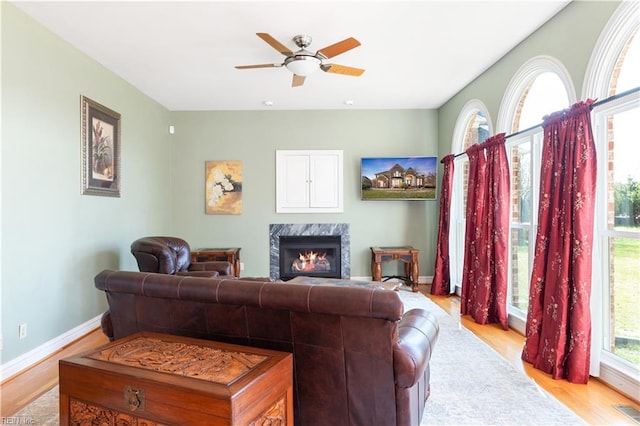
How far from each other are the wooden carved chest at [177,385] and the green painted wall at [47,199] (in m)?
1.78

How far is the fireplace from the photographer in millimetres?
5672

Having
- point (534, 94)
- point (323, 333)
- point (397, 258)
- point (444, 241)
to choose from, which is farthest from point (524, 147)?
point (323, 333)

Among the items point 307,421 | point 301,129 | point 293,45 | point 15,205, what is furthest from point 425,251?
point 15,205

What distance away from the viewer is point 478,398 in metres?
2.24

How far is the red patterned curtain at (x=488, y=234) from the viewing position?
3.52 m

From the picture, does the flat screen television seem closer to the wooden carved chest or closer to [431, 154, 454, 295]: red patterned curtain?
[431, 154, 454, 295]: red patterned curtain

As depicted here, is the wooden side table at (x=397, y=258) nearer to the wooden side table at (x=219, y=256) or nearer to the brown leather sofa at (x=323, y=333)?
the wooden side table at (x=219, y=256)

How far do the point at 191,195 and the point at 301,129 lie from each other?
220cm

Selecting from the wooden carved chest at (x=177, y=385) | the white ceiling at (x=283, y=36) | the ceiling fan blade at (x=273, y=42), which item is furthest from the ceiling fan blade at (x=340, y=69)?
the wooden carved chest at (x=177, y=385)

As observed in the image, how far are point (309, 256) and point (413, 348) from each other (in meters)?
4.16

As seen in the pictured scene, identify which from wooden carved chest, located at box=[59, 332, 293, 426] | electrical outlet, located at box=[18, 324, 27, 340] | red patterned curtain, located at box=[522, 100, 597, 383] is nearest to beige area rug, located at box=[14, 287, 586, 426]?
red patterned curtain, located at box=[522, 100, 597, 383]

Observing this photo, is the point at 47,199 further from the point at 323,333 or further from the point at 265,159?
the point at 265,159

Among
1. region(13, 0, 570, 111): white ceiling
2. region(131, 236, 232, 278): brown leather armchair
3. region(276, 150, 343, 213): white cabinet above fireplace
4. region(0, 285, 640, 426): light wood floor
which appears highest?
region(13, 0, 570, 111): white ceiling

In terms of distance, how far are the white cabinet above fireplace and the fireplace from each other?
1.63ft
